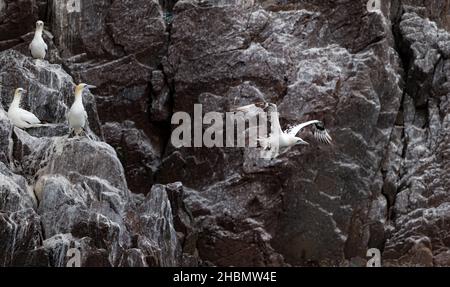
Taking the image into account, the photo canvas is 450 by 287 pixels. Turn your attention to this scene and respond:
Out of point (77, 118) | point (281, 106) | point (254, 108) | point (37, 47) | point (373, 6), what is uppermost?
point (373, 6)

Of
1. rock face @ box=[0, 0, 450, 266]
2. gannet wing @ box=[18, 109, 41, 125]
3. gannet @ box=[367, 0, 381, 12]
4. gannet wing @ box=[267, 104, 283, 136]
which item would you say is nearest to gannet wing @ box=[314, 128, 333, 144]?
rock face @ box=[0, 0, 450, 266]

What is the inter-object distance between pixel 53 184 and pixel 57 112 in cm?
430

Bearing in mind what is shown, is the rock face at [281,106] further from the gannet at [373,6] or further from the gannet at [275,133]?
the gannet at [275,133]

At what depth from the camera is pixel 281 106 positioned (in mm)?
28578

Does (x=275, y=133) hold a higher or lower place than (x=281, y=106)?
lower

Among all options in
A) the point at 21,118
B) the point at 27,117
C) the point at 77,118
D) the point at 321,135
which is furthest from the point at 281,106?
the point at 21,118

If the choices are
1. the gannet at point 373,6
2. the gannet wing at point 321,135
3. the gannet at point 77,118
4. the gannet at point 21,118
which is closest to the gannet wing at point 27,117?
the gannet at point 21,118

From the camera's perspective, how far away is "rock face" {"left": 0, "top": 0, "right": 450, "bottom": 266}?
92.8 feet

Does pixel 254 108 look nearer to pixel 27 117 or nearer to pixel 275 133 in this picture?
pixel 275 133

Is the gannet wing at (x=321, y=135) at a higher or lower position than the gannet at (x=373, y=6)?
lower

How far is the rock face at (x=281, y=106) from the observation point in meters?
28.3

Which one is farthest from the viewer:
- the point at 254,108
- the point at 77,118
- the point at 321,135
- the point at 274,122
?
the point at 321,135

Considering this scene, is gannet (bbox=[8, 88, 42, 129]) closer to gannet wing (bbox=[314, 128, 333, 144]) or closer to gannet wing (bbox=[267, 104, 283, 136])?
gannet wing (bbox=[267, 104, 283, 136])

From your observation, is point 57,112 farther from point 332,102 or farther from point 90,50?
point 332,102
